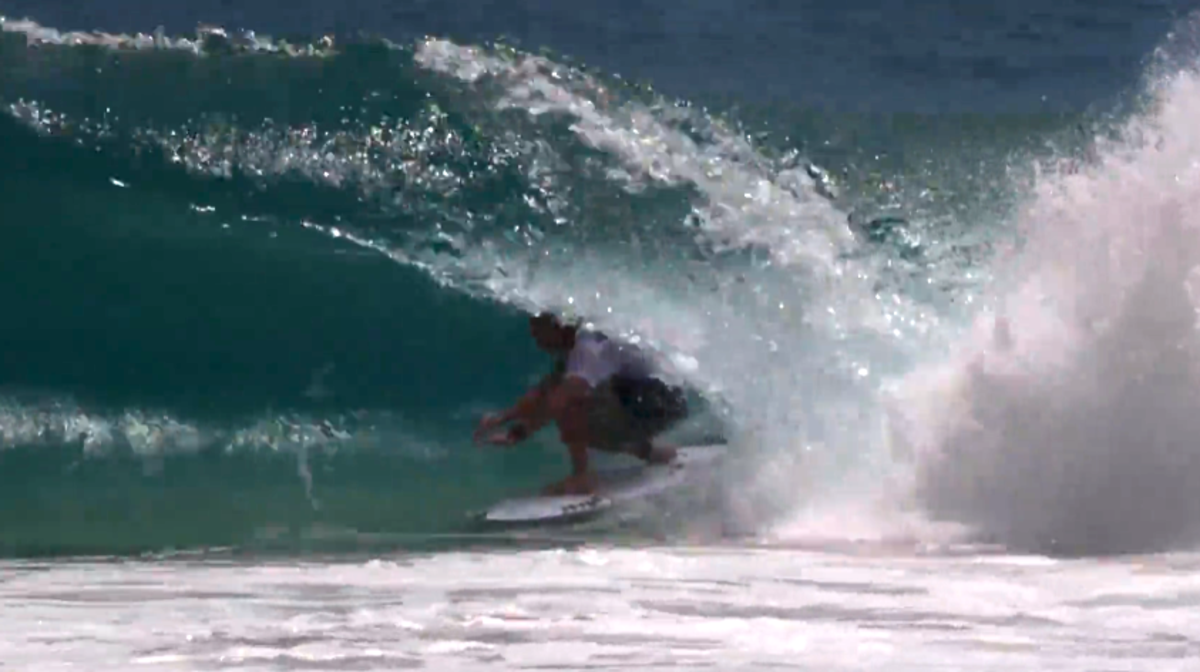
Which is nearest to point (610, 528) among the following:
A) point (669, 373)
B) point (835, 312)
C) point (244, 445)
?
point (669, 373)

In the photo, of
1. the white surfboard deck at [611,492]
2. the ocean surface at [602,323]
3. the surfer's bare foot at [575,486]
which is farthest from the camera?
the surfer's bare foot at [575,486]

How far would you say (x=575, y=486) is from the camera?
5.12 meters

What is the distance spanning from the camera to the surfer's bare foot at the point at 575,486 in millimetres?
5086

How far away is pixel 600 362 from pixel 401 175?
11.5ft

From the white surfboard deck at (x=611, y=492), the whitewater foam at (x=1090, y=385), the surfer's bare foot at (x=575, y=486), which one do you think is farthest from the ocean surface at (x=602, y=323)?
the surfer's bare foot at (x=575, y=486)

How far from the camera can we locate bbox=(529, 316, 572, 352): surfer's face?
5.12 metres

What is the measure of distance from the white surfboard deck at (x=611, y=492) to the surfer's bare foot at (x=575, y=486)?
0.08 feet

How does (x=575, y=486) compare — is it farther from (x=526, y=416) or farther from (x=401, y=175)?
(x=401, y=175)

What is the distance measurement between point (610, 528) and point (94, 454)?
10.8 ft

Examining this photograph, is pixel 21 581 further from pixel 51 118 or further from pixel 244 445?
pixel 51 118

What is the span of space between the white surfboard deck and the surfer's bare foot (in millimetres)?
25

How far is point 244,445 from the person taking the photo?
721 cm

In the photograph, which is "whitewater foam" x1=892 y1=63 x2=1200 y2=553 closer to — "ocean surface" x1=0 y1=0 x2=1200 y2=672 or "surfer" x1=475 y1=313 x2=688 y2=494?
"ocean surface" x1=0 y1=0 x2=1200 y2=672

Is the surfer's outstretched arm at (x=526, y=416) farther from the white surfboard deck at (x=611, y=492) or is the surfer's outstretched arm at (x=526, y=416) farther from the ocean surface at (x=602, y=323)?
the ocean surface at (x=602, y=323)
